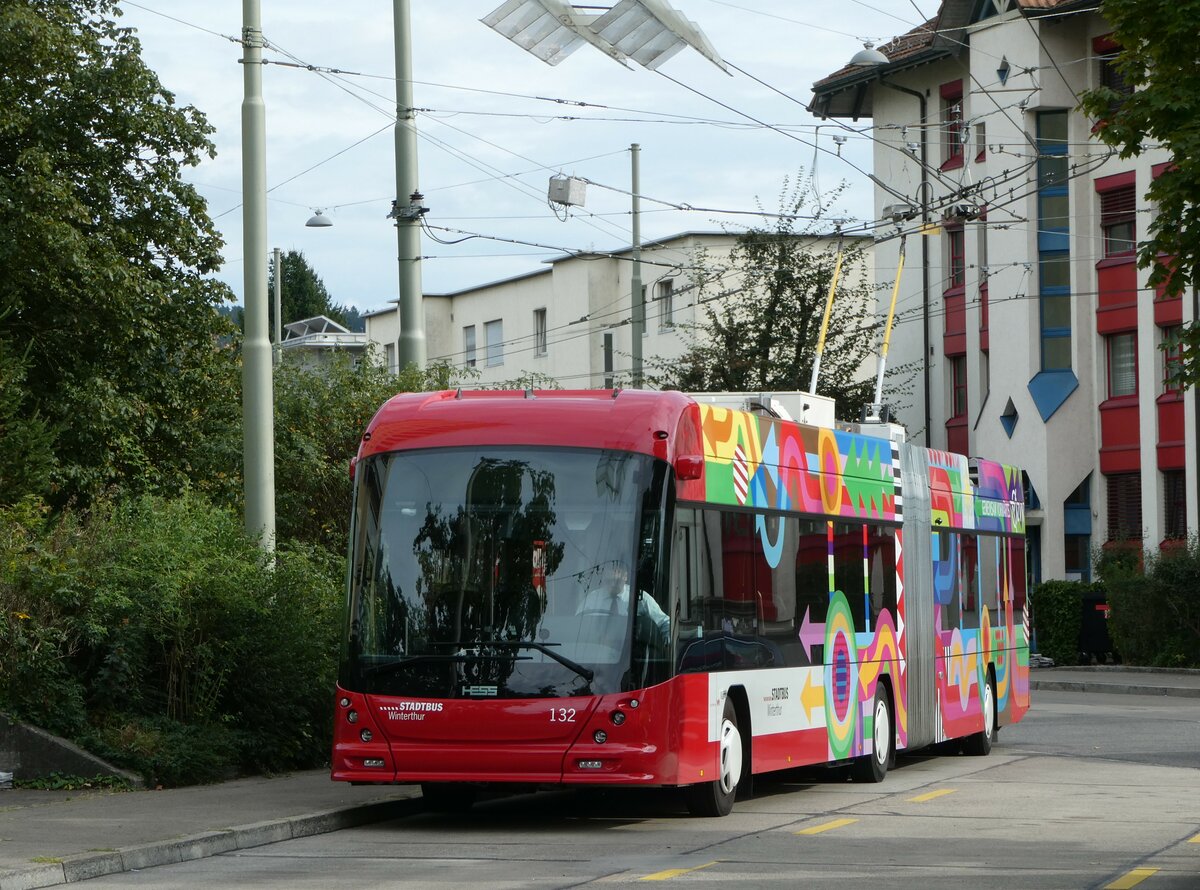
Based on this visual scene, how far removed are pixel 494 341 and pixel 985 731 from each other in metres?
52.7

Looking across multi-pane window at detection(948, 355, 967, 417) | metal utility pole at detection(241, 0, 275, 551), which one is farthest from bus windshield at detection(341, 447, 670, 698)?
multi-pane window at detection(948, 355, 967, 417)

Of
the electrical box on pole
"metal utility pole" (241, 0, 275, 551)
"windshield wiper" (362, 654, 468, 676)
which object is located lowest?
"windshield wiper" (362, 654, 468, 676)

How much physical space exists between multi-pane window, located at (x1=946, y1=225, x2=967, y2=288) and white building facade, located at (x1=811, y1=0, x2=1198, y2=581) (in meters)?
0.04

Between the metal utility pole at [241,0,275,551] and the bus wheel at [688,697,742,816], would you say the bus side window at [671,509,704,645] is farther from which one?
the metal utility pole at [241,0,275,551]

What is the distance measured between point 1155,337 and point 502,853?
34.6 metres

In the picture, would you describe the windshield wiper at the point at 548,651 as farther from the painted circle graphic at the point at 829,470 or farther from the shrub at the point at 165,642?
the painted circle graphic at the point at 829,470

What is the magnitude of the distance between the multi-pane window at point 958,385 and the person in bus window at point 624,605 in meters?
36.7

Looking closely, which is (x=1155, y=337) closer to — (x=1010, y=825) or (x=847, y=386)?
(x=847, y=386)

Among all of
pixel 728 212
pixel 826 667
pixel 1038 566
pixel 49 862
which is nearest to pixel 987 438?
pixel 1038 566

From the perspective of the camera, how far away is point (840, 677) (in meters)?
17.0

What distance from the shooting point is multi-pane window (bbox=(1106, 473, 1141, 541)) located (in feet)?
149

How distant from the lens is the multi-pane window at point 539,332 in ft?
230

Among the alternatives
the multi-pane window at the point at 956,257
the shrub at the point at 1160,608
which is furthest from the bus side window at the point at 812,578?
the multi-pane window at the point at 956,257

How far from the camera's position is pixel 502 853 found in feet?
40.8
